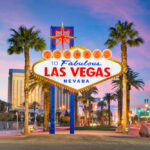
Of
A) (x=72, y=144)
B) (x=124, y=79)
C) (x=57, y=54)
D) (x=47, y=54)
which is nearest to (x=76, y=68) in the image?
(x=57, y=54)

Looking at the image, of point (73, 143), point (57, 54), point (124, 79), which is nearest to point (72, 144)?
point (73, 143)

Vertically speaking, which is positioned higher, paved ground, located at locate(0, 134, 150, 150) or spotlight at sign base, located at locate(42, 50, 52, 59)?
spotlight at sign base, located at locate(42, 50, 52, 59)

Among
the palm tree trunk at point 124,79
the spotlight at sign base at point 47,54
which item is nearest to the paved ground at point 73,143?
the spotlight at sign base at point 47,54

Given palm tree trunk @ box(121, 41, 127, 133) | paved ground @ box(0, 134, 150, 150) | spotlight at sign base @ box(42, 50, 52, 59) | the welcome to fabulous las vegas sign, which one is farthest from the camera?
palm tree trunk @ box(121, 41, 127, 133)

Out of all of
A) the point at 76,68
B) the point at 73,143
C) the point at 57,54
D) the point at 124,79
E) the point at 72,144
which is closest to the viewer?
the point at 72,144

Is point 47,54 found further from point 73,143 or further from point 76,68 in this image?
point 73,143

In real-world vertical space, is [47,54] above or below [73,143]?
above

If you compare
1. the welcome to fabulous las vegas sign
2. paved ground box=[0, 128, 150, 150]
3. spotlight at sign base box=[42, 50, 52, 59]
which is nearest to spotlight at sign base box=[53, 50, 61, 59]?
the welcome to fabulous las vegas sign

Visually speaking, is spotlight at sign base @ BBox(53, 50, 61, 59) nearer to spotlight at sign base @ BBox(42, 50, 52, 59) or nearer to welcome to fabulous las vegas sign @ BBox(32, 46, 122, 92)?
welcome to fabulous las vegas sign @ BBox(32, 46, 122, 92)

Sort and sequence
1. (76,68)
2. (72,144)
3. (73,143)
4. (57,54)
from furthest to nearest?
(57,54), (76,68), (73,143), (72,144)

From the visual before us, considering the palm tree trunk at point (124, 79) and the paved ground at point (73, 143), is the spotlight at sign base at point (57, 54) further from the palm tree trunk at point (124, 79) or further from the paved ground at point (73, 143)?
the palm tree trunk at point (124, 79)

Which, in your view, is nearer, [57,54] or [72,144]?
[72,144]

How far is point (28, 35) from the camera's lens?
125ft

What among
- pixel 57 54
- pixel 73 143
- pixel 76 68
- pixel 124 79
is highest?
pixel 57 54
